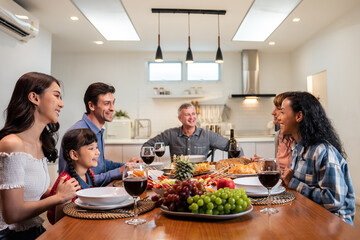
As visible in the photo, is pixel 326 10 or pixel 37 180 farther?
pixel 326 10

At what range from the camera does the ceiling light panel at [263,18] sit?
13.0ft

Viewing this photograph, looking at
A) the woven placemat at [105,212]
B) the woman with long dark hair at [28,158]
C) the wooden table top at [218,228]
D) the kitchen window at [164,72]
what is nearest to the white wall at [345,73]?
the kitchen window at [164,72]

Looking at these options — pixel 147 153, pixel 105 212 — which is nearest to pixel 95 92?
pixel 147 153

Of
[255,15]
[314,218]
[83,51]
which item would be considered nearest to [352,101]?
[255,15]

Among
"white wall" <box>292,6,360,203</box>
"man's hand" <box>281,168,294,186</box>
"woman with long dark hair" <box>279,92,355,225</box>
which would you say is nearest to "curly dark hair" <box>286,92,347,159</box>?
"woman with long dark hair" <box>279,92,355,225</box>

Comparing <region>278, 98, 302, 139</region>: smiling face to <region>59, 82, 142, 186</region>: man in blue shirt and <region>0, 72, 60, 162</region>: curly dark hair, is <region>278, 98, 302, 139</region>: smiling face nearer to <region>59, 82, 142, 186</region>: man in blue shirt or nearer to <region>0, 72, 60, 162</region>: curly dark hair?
<region>59, 82, 142, 186</region>: man in blue shirt

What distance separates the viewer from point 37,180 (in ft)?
4.80

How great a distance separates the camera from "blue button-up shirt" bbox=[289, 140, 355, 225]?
4.58ft

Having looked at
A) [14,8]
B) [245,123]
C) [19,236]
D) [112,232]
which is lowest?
[19,236]

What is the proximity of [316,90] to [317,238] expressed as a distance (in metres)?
5.05

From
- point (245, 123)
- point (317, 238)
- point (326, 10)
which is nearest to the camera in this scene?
point (317, 238)

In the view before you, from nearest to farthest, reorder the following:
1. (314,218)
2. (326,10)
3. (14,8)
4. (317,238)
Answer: (317,238) < (314,218) < (14,8) < (326,10)

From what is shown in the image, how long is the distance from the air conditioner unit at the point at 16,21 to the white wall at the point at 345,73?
4.31 metres

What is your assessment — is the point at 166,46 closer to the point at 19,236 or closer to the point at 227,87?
the point at 227,87
